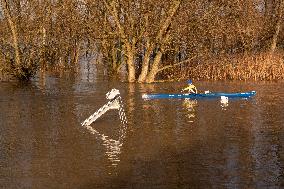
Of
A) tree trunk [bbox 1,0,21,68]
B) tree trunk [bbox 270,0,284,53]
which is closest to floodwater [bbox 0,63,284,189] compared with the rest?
tree trunk [bbox 1,0,21,68]

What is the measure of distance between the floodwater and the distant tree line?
12792 mm

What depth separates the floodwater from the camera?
11492 millimetres

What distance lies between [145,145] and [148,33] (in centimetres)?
2439

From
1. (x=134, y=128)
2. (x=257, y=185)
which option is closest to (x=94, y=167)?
(x=257, y=185)

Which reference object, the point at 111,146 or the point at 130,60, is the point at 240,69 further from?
the point at 111,146

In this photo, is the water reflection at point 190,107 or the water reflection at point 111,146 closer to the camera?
the water reflection at point 111,146

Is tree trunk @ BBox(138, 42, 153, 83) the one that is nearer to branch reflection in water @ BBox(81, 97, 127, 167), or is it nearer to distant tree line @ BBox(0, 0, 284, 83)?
distant tree line @ BBox(0, 0, 284, 83)

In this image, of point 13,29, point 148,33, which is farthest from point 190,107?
point 13,29

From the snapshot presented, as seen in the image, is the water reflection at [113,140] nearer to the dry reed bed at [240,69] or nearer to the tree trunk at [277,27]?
the dry reed bed at [240,69]

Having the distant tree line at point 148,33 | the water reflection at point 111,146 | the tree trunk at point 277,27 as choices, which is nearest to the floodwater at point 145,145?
the water reflection at point 111,146

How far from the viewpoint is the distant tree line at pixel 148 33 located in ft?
129

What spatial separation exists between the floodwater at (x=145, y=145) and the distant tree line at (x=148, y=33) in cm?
1279

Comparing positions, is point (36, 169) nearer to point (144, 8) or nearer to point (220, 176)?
point (220, 176)

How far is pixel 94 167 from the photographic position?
12.5 meters
